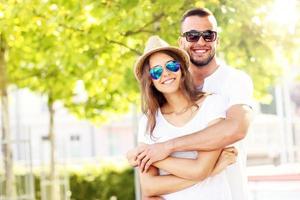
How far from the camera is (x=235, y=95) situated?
10.4 feet

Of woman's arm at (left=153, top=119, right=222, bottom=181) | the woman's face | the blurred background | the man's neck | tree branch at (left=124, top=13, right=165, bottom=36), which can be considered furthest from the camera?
tree branch at (left=124, top=13, right=165, bottom=36)

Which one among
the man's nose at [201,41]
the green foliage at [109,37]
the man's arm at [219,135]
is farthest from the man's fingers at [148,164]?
the green foliage at [109,37]

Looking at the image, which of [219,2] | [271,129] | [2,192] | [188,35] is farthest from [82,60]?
[271,129]

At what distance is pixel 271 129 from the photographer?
2362 centimetres

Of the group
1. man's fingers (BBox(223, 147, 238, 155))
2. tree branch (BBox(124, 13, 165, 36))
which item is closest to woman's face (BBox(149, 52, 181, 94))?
man's fingers (BBox(223, 147, 238, 155))

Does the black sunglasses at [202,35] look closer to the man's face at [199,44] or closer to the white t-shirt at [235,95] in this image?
the man's face at [199,44]

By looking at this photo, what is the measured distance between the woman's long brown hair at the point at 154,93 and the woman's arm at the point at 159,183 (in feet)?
0.61

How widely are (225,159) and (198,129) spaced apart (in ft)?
0.54

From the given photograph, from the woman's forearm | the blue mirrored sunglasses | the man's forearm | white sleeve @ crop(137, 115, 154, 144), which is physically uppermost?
the blue mirrored sunglasses

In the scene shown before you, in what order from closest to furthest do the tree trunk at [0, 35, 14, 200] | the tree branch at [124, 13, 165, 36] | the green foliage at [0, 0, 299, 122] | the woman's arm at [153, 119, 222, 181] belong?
the woman's arm at [153, 119, 222, 181] → the green foliage at [0, 0, 299, 122] → the tree branch at [124, 13, 165, 36] → the tree trunk at [0, 35, 14, 200]

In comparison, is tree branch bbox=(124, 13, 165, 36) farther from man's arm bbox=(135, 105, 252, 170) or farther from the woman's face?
man's arm bbox=(135, 105, 252, 170)

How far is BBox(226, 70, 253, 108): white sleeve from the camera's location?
317 cm

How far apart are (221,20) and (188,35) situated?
2.96m

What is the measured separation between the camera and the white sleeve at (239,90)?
3.17 metres
